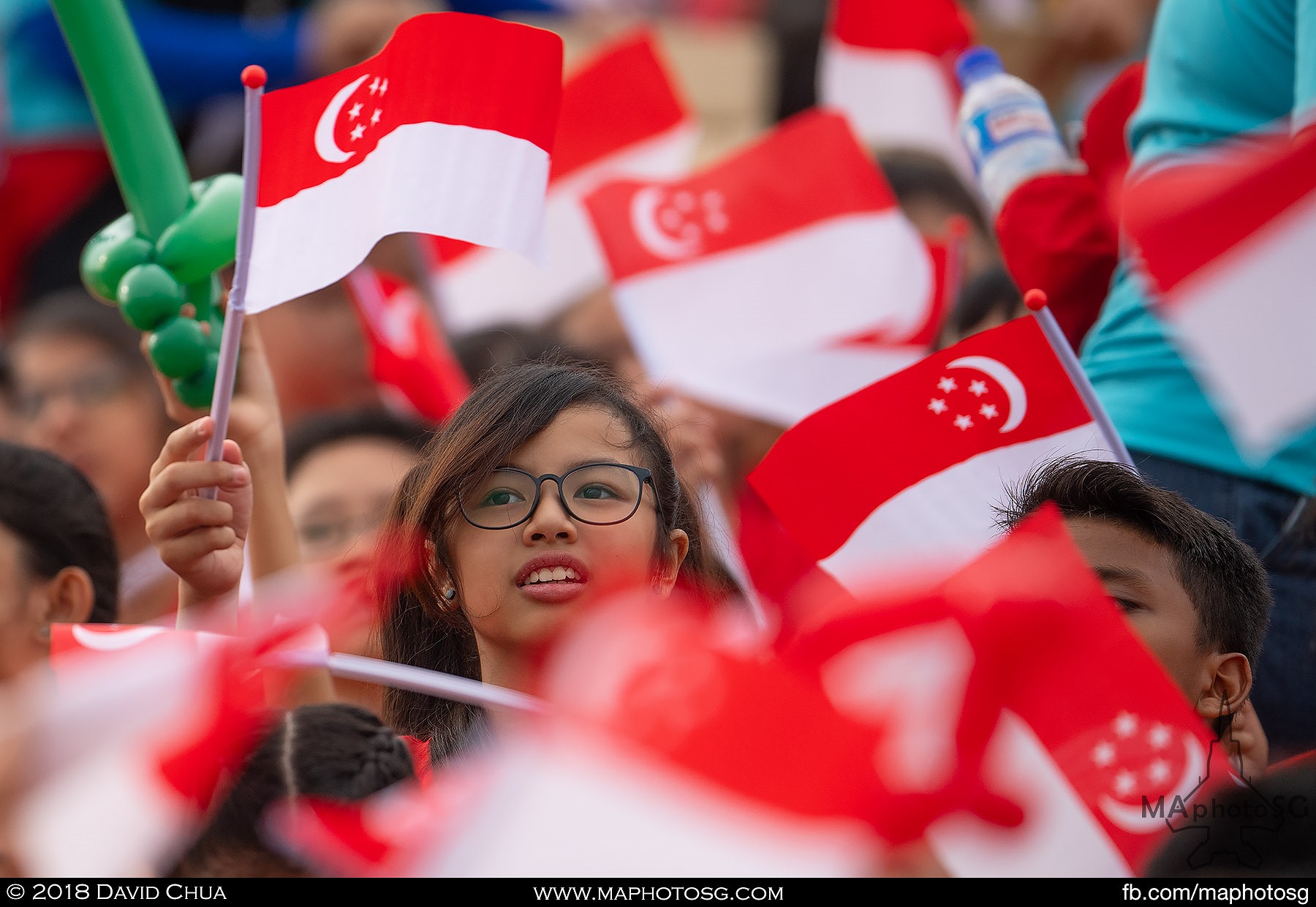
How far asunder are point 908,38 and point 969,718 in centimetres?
292

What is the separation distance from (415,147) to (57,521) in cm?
95

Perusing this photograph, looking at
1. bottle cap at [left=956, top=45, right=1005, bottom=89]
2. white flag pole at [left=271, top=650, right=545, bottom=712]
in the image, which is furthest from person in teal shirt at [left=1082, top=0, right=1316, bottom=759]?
white flag pole at [left=271, top=650, right=545, bottom=712]

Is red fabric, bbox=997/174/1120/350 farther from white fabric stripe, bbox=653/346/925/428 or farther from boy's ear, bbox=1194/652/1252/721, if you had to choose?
boy's ear, bbox=1194/652/1252/721

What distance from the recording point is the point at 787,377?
3340 millimetres

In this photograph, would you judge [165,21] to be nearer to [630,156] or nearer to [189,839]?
[630,156]

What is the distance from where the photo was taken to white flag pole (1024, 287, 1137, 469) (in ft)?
7.55

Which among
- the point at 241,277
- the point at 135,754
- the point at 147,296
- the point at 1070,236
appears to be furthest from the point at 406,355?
the point at 135,754

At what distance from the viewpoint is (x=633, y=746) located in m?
1.37

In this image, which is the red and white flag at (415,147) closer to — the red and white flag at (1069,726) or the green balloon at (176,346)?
the green balloon at (176,346)

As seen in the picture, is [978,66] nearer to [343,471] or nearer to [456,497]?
[456,497]

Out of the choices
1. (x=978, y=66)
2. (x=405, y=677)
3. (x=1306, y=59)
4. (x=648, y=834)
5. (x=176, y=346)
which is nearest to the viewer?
(x=648, y=834)

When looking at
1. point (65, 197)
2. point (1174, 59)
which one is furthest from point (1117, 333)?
point (65, 197)

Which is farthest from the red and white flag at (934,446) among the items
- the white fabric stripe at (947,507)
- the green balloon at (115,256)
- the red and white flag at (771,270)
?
the green balloon at (115,256)

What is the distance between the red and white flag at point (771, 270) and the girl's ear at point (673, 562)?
32.2 inches
